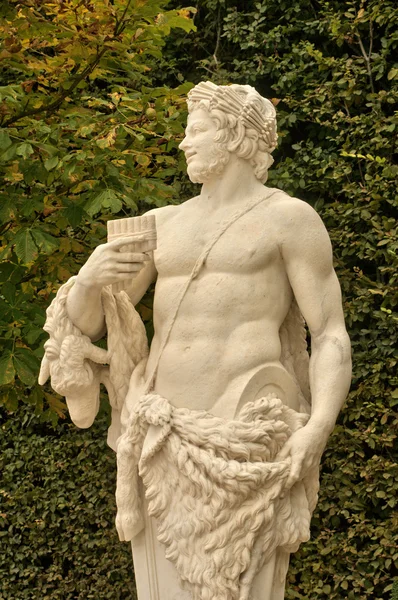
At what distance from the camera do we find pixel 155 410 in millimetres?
5641

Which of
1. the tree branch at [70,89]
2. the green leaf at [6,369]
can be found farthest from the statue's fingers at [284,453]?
the tree branch at [70,89]

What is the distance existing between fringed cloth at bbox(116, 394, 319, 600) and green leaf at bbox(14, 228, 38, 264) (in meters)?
1.87

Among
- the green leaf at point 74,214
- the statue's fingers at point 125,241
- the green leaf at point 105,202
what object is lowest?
the green leaf at point 74,214

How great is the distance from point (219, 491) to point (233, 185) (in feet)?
3.99

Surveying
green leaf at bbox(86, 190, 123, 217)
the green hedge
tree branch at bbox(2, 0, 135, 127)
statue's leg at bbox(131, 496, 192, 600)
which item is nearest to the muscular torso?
statue's leg at bbox(131, 496, 192, 600)

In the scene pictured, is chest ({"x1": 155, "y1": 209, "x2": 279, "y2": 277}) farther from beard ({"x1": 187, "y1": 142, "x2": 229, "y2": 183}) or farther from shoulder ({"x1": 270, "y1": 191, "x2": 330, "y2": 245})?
beard ({"x1": 187, "y1": 142, "x2": 229, "y2": 183})

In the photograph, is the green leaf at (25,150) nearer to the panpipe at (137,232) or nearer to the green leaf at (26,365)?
the green leaf at (26,365)

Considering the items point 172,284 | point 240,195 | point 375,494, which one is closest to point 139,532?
point 172,284

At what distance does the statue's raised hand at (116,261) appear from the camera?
18.6 feet

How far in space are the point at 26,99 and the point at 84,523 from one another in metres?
3.35

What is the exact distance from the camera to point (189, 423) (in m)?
5.58

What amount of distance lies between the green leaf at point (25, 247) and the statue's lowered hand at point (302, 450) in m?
2.22

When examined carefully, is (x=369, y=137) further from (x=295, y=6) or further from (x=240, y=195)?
(x=240, y=195)

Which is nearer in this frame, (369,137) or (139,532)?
(139,532)
